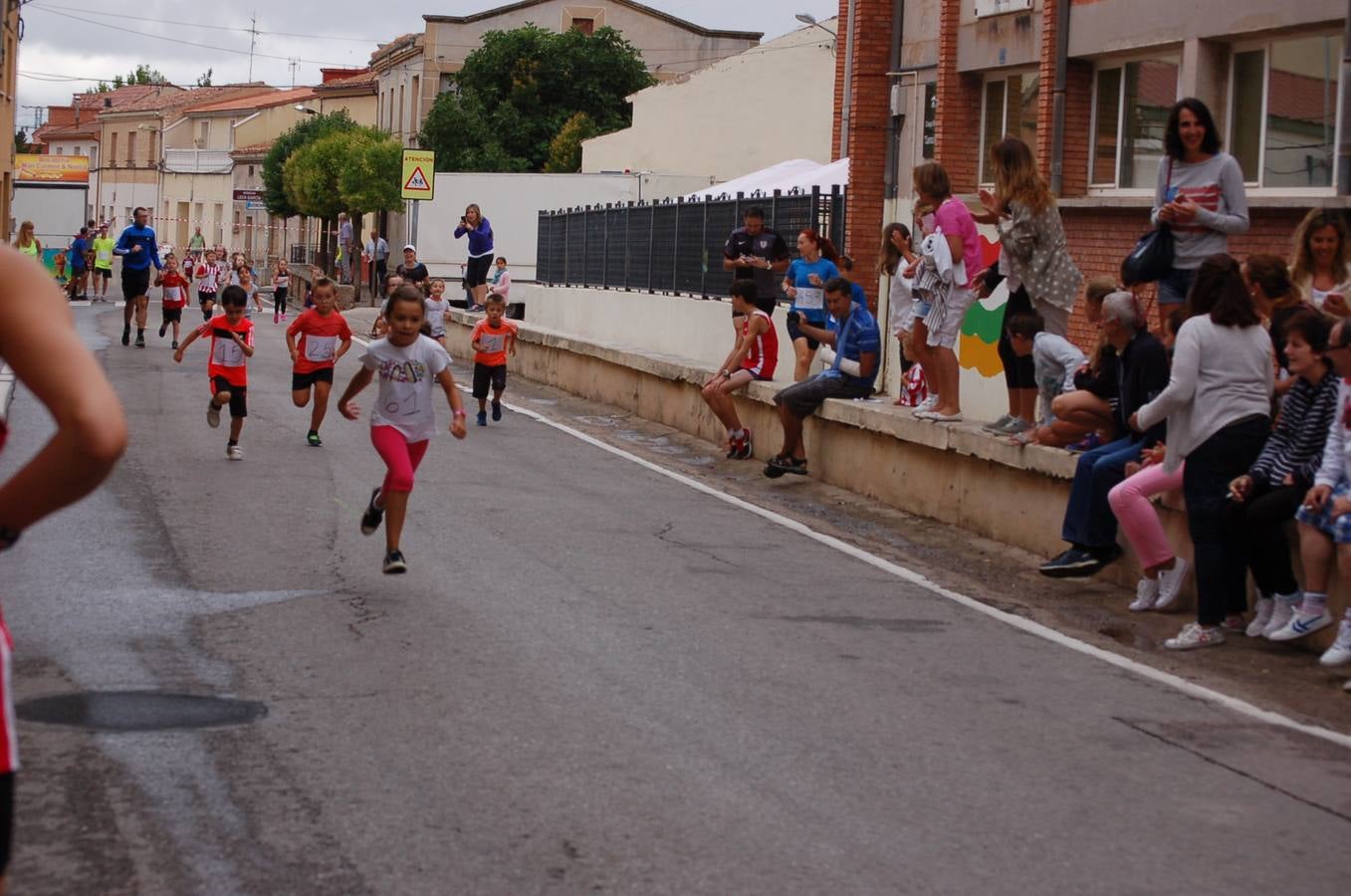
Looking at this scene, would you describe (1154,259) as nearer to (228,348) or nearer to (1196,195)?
(1196,195)

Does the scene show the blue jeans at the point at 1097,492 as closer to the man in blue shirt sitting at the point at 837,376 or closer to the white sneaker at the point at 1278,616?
the white sneaker at the point at 1278,616

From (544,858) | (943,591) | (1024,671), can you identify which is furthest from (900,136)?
(544,858)

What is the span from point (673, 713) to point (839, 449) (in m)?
8.72

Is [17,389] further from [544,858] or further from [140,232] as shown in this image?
[544,858]

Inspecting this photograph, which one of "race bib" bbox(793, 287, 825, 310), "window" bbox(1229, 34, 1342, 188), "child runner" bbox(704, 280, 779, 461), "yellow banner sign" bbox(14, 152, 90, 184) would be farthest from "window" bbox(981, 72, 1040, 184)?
"yellow banner sign" bbox(14, 152, 90, 184)

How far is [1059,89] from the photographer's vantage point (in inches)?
795

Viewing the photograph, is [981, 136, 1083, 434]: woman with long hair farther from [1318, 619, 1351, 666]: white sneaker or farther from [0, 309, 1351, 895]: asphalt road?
[1318, 619, 1351, 666]: white sneaker

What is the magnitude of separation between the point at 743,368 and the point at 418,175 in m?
20.3

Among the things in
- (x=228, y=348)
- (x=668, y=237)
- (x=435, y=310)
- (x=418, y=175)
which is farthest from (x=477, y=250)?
(x=228, y=348)

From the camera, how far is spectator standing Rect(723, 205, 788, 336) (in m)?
19.2

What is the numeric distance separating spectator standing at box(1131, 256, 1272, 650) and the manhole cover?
476cm

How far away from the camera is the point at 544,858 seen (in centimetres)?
524

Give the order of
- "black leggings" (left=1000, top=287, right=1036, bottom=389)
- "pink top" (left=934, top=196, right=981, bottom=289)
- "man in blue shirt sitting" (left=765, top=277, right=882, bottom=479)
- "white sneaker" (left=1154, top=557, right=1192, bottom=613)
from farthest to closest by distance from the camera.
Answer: "man in blue shirt sitting" (left=765, top=277, right=882, bottom=479)
"pink top" (left=934, top=196, right=981, bottom=289)
"black leggings" (left=1000, top=287, right=1036, bottom=389)
"white sneaker" (left=1154, top=557, right=1192, bottom=613)

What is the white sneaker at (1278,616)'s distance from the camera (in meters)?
9.26
